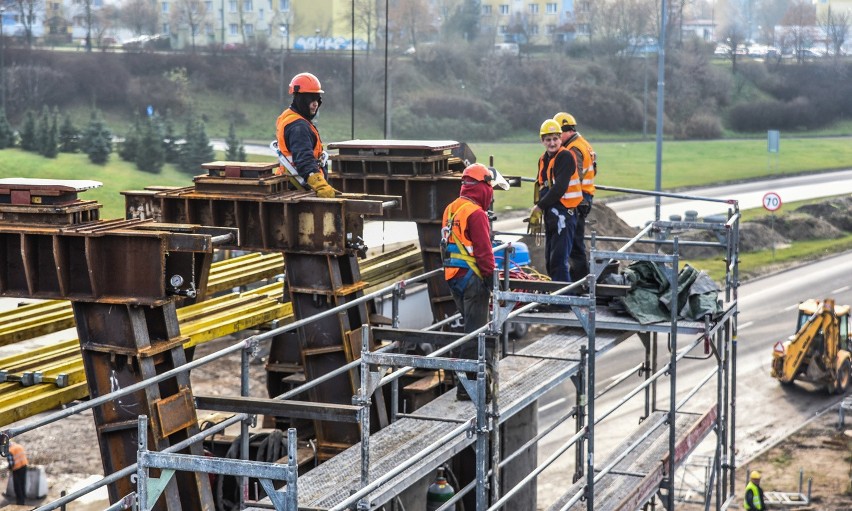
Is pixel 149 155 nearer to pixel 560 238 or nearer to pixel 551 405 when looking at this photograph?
pixel 551 405

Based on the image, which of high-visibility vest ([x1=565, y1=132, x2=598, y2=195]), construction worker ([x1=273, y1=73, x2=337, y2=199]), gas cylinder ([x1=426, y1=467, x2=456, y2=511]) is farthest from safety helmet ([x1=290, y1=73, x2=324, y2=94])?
gas cylinder ([x1=426, y1=467, x2=456, y2=511])

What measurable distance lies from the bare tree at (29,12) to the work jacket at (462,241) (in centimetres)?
6321

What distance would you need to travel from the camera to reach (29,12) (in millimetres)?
74688

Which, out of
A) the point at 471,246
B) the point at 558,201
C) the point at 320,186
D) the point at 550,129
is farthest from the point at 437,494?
the point at 550,129

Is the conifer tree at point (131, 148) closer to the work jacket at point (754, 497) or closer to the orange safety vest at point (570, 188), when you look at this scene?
the work jacket at point (754, 497)

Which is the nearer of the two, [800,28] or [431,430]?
[431,430]

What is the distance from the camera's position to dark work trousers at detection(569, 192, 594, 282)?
15984mm

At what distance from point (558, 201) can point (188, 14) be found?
7364 centimetres

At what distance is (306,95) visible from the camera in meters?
14.7

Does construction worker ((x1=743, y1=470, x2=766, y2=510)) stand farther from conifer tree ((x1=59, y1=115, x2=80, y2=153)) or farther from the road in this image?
Answer: conifer tree ((x1=59, y1=115, x2=80, y2=153))

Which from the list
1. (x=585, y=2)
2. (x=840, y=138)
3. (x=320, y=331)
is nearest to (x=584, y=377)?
(x=320, y=331)

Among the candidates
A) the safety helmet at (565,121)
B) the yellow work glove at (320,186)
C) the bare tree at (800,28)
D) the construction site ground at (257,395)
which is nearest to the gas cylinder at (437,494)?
the yellow work glove at (320,186)

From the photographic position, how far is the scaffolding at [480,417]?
8750 millimetres

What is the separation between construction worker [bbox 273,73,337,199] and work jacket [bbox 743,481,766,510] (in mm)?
10641
